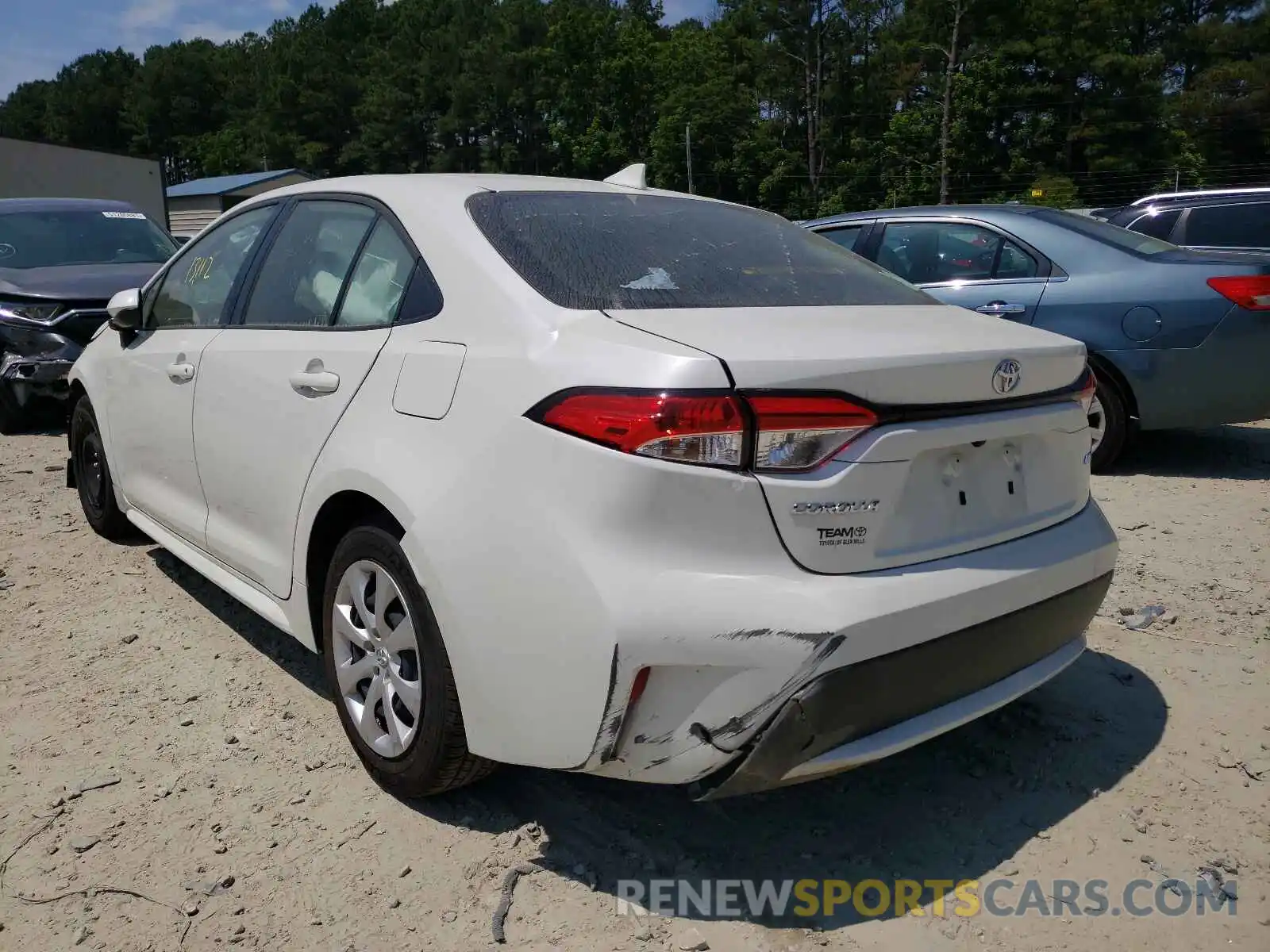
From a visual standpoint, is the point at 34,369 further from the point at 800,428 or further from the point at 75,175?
the point at 75,175

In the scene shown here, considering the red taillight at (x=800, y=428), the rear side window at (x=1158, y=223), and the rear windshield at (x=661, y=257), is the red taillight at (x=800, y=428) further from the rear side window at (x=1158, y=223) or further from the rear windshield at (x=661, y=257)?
the rear side window at (x=1158, y=223)

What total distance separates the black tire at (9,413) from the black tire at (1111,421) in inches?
285

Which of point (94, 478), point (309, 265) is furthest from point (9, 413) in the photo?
point (309, 265)

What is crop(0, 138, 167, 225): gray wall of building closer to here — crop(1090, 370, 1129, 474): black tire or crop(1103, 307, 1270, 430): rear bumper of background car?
crop(1090, 370, 1129, 474): black tire

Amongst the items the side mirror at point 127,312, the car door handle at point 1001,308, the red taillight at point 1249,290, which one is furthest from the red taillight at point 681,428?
the red taillight at point 1249,290

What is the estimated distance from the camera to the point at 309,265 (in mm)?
3094

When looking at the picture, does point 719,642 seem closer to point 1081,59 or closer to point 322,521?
point 322,521

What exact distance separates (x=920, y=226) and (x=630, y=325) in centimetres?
471

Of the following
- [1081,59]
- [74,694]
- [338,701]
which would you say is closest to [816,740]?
[338,701]

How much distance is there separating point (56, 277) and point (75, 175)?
24.0 m

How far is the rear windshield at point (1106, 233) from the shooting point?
18.6 feet

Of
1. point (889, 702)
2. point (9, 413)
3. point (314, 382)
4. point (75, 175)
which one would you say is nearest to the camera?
point (889, 702)

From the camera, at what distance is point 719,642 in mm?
1948

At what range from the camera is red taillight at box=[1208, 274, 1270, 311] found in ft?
16.9
